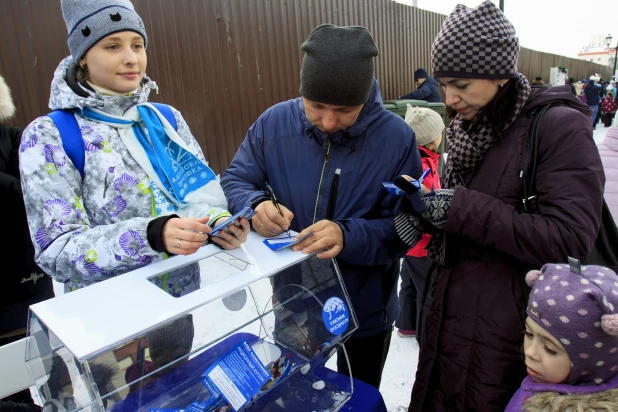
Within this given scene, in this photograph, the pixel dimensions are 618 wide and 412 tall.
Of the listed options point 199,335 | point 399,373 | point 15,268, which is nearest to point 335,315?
point 199,335

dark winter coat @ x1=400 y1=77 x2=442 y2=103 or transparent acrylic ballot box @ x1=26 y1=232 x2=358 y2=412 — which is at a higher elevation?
transparent acrylic ballot box @ x1=26 y1=232 x2=358 y2=412

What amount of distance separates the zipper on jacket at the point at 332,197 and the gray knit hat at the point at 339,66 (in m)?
0.26

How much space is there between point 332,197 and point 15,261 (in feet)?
4.80

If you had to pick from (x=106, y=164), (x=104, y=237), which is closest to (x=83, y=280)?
(x=104, y=237)

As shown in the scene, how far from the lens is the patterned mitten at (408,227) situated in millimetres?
1430

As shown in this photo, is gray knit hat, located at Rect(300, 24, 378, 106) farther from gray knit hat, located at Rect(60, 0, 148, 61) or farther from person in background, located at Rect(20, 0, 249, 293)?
gray knit hat, located at Rect(60, 0, 148, 61)

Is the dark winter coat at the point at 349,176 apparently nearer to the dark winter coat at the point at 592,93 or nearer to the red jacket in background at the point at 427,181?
the red jacket in background at the point at 427,181

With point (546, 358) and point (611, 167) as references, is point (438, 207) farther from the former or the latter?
point (611, 167)

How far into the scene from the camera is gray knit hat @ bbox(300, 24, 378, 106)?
55.4 inches

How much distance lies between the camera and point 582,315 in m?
1.07

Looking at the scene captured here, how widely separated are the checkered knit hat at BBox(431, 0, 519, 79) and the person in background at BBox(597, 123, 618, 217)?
1.37 meters

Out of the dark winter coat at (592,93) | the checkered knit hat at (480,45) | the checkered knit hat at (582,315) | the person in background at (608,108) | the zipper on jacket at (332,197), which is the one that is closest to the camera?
the checkered knit hat at (582,315)

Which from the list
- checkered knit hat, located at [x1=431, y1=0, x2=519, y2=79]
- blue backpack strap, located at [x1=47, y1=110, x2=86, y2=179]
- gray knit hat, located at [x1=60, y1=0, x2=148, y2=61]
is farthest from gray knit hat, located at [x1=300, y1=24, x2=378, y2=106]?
blue backpack strap, located at [x1=47, y1=110, x2=86, y2=179]

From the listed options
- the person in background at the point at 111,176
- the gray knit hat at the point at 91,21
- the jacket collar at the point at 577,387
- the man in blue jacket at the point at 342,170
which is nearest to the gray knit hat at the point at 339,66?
the man in blue jacket at the point at 342,170
